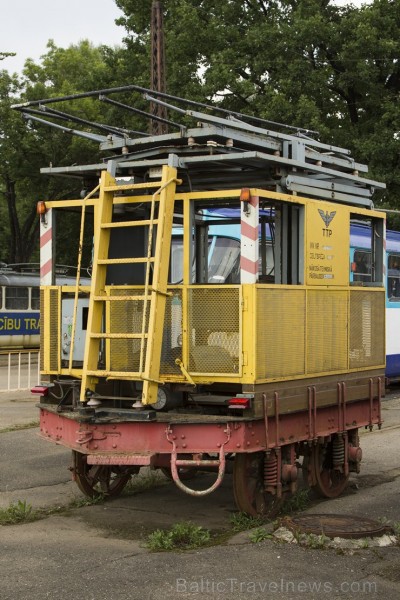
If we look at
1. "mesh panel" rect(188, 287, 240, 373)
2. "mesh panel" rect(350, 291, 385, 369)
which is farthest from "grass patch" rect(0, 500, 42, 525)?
"mesh panel" rect(350, 291, 385, 369)

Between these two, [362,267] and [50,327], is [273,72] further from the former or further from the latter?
[50,327]

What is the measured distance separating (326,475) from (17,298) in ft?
82.9

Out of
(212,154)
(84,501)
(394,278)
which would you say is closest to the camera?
(212,154)

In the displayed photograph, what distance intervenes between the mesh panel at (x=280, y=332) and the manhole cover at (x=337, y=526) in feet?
4.17

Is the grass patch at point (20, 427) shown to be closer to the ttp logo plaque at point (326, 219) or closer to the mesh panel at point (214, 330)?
the mesh panel at point (214, 330)

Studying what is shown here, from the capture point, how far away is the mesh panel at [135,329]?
314 inches

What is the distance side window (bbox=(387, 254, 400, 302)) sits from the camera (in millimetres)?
19625

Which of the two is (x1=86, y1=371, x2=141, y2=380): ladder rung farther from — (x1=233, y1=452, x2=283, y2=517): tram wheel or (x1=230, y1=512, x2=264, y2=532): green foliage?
(x1=230, y1=512, x2=264, y2=532): green foliage

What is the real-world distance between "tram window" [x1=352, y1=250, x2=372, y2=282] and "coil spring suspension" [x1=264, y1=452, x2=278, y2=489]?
284 cm

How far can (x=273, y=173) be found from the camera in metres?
8.40

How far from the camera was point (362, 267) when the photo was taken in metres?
10.3

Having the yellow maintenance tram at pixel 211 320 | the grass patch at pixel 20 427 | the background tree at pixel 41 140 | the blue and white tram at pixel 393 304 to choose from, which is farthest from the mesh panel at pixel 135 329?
the background tree at pixel 41 140

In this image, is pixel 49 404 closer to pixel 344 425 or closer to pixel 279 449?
pixel 279 449

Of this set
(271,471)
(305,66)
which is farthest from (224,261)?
(305,66)
